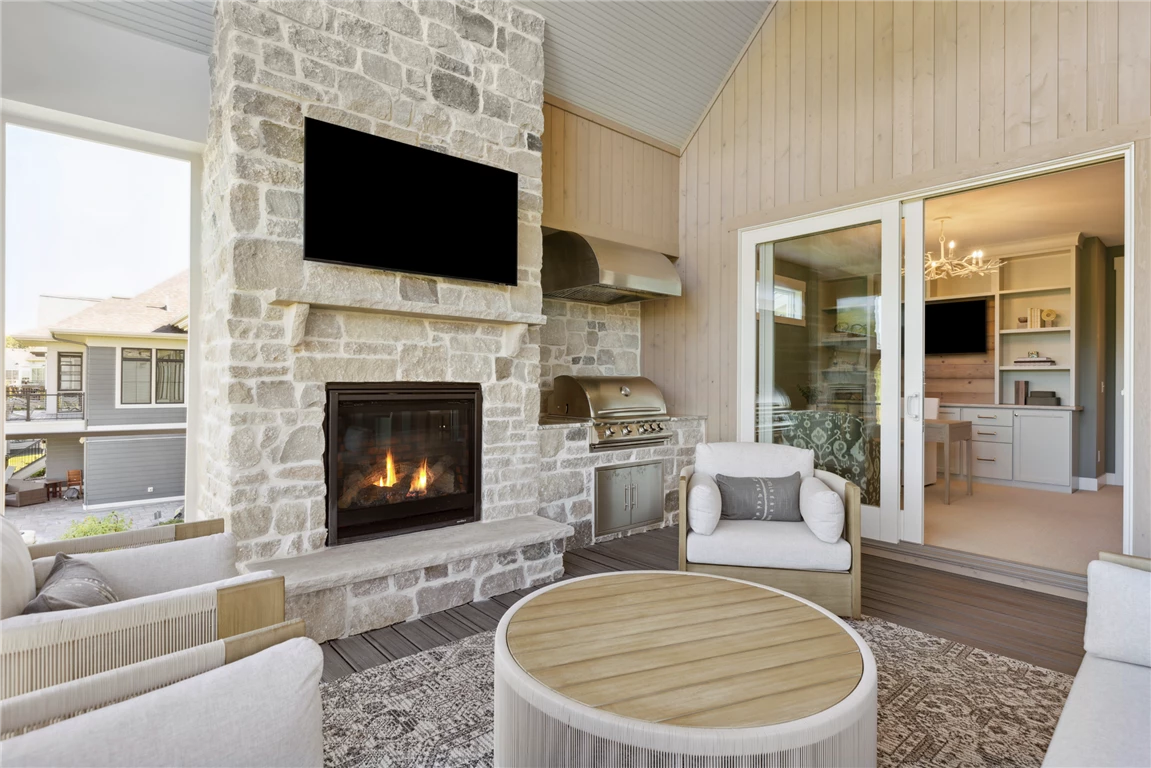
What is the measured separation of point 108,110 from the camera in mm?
2957

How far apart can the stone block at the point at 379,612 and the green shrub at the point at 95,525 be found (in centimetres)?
134

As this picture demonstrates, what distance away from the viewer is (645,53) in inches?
178

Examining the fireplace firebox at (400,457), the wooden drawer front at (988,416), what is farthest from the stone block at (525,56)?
the wooden drawer front at (988,416)

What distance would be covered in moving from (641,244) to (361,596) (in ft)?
11.9

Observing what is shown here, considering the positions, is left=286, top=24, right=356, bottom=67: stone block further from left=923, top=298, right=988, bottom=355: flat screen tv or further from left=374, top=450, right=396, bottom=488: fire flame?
left=923, top=298, right=988, bottom=355: flat screen tv

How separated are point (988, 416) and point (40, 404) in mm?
8534

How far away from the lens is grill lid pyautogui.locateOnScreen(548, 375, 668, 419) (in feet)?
14.3

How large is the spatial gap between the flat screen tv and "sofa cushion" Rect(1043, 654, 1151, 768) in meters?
6.71

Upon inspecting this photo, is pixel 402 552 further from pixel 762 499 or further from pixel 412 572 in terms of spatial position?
pixel 762 499

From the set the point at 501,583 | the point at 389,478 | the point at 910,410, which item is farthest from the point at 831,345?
the point at 389,478

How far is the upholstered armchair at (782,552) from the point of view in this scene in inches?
110

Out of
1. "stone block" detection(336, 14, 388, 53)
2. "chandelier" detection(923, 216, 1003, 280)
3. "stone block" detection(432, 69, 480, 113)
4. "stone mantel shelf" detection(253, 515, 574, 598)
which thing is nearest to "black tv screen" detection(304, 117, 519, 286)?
"stone block" detection(432, 69, 480, 113)

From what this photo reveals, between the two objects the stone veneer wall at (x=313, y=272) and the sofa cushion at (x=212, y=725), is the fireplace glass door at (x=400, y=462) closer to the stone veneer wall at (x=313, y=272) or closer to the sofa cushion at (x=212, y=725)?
the stone veneer wall at (x=313, y=272)

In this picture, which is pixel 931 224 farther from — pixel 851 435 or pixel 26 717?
pixel 26 717
